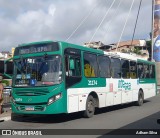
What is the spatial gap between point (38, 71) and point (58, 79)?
0.79m

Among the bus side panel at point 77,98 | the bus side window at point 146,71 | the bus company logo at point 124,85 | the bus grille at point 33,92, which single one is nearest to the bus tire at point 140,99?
the bus side window at point 146,71

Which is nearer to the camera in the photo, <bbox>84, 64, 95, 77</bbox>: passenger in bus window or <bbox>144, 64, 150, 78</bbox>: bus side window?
<bbox>84, 64, 95, 77</bbox>: passenger in bus window

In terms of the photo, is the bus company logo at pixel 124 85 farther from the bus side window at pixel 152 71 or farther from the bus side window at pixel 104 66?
the bus side window at pixel 152 71

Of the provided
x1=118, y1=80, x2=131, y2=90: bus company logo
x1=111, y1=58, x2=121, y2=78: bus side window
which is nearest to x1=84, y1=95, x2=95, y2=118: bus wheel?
x1=111, y1=58, x2=121, y2=78: bus side window

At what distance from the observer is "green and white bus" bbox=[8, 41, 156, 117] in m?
11.9

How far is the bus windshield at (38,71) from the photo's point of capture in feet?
39.1

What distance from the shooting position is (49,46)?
1239 centimetres

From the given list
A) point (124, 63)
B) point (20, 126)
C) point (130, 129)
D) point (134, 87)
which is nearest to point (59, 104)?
point (20, 126)

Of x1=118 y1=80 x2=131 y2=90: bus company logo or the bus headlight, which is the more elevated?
x1=118 y1=80 x2=131 y2=90: bus company logo

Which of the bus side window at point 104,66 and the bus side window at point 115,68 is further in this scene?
the bus side window at point 115,68

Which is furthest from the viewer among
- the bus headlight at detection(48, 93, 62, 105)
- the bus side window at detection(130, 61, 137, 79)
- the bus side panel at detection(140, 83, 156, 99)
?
the bus side panel at detection(140, 83, 156, 99)

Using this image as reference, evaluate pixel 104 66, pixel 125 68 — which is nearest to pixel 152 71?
pixel 125 68

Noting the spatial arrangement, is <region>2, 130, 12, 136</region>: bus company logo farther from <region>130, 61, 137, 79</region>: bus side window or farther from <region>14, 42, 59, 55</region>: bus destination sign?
<region>130, 61, 137, 79</region>: bus side window

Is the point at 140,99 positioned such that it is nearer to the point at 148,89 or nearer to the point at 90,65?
the point at 148,89
